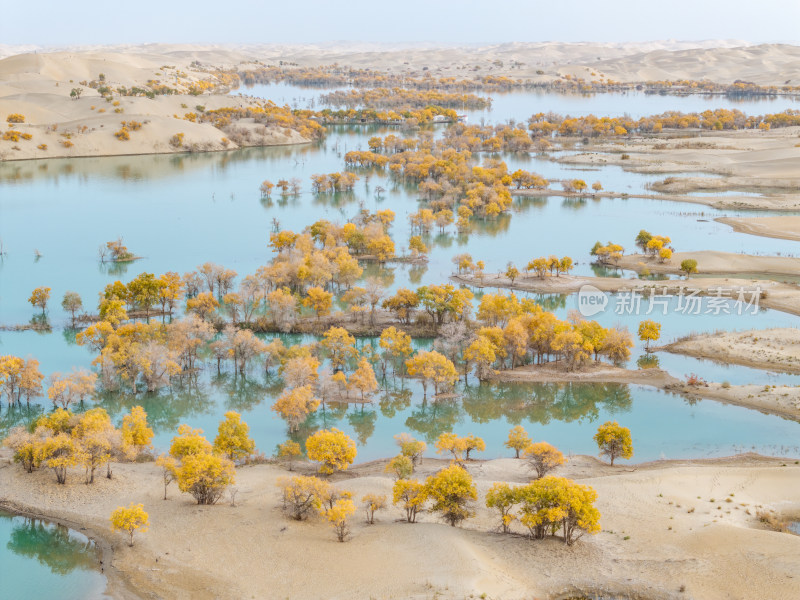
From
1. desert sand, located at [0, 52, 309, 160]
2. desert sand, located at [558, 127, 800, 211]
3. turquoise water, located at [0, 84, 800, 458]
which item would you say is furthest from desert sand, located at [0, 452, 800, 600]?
desert sand, located at [0, 52, 309, 160]

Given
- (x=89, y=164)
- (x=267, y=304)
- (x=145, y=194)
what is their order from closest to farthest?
(x=267, y=304)
(x=145, y=194)
(x=89, y=164)


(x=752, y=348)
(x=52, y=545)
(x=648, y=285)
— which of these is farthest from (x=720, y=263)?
(x=52, y=545)

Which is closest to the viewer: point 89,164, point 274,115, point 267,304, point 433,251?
point 267,304

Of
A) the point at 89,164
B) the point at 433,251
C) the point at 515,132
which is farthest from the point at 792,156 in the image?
the point at 89,164

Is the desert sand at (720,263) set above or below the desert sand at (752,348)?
above

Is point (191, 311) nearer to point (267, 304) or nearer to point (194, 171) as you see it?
point (267, 304)

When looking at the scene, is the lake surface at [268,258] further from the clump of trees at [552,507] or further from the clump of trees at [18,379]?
the clump of trees at [552,507]

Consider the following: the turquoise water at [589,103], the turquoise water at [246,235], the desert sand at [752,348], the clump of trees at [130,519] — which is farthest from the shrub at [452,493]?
the turquoise water at [589,103]
